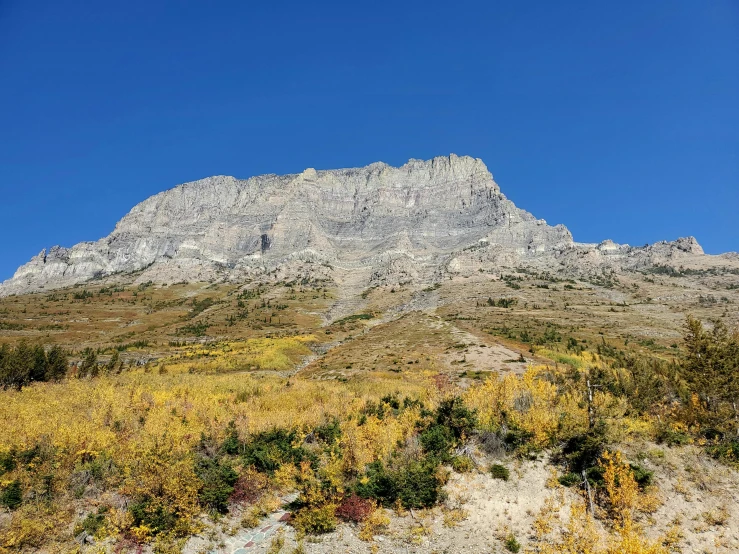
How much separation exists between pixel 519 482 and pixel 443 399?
4827 millimetres

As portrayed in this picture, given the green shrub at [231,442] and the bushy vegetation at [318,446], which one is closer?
the bushy vegetation at [318,446]

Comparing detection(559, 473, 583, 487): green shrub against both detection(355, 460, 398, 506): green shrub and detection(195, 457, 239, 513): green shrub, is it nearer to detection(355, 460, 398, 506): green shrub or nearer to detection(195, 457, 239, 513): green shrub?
detection(355, 460, 398, 506): green shrub

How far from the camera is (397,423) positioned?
631 inches

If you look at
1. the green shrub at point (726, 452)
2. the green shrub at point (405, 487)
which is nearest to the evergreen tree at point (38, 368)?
the green shrub at point (405, 487)

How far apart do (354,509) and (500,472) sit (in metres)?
4.97

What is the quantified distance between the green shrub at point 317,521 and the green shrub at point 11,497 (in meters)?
7.11

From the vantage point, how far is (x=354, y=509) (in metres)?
11.3

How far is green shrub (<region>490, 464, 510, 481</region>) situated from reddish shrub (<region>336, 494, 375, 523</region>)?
428cm

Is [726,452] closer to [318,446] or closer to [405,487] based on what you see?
[405,487]

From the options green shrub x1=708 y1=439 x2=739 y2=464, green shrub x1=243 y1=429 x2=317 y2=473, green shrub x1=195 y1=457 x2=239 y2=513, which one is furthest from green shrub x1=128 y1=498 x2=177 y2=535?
green shrub x1=708 y1=439 x2=739 y2=464

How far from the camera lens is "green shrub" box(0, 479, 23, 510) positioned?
1005 centimetres

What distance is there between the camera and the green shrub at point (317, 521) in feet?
34.7

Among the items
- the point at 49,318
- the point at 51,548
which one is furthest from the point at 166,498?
the point at 49,318

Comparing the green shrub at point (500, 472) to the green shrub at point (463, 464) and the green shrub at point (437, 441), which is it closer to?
the green shrub at point (463, 464)
